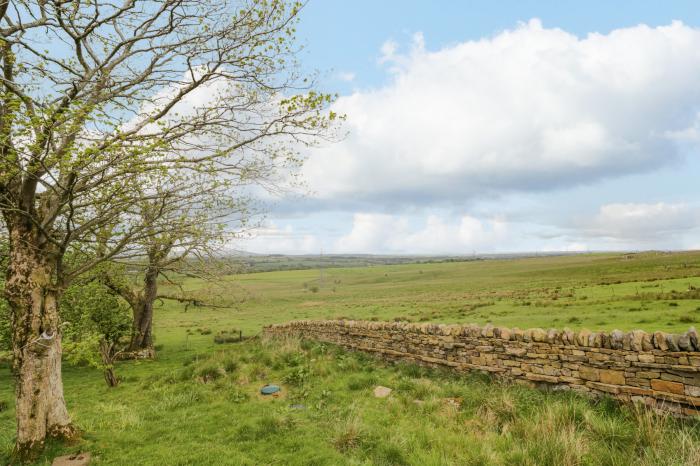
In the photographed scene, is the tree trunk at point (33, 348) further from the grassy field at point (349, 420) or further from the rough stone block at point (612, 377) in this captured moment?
the rough stone block at point (612, 377)

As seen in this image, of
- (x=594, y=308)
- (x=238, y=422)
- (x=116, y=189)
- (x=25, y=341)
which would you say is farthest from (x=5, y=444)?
(x=594, y=308)

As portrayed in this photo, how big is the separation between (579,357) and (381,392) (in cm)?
504

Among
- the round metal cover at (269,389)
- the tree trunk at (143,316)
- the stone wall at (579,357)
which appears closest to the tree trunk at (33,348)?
the round metal cover at (269,389)

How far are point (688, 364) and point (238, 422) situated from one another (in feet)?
30.6

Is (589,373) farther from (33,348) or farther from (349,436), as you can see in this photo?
(33,348)

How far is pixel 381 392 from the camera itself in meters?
10.6

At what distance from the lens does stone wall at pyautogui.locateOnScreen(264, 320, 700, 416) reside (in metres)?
7.07

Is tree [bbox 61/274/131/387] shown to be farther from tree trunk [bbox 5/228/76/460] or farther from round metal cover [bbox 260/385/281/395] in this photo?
tree trunk [bbox 5/228/76/460]

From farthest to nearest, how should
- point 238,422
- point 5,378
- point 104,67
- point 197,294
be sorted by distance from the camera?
point 197,294, point 5,378, point 238,422, point 104,67

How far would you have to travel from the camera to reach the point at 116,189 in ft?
24.9

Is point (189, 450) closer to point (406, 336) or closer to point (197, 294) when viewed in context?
point (406, 336)

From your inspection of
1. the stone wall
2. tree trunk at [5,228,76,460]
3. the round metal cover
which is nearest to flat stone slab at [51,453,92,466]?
tree trunk at [5,228,76,460]

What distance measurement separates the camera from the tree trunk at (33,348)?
7508 mm

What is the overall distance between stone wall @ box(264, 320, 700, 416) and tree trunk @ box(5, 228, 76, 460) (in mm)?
9718
